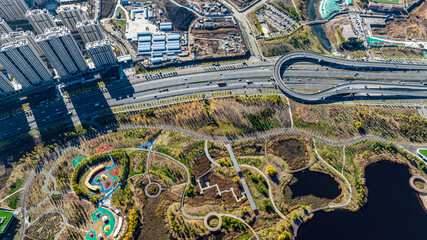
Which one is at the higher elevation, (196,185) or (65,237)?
(65,237)

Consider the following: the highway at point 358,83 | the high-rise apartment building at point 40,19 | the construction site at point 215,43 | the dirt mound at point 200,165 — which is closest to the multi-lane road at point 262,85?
the highway at point 358,83

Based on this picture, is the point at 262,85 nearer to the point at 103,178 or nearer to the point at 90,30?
the point at 103,178

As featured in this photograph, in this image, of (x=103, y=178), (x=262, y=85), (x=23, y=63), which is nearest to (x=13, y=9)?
(x=23, y=63)

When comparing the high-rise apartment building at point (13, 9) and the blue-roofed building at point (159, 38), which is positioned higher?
the high-rise apartment building at point (13, 9)

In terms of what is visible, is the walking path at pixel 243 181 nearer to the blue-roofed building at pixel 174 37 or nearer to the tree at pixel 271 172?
the tree at pixel 271 172

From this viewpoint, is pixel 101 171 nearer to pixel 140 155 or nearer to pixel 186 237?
pixel 140 155

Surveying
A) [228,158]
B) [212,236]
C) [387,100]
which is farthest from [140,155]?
[387,100]

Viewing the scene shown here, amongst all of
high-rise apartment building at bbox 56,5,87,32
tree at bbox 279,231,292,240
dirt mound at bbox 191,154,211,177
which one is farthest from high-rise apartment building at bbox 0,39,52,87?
tree at bbox 279,231,292,240
